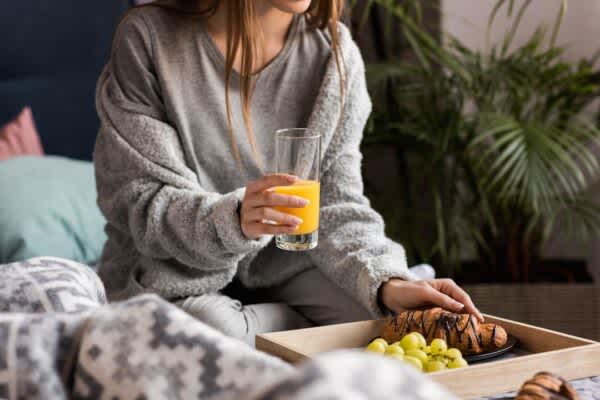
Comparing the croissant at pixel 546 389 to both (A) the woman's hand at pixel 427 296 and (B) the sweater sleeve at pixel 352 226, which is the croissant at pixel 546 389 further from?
(B) the sweater sleeve at pixel 352 226

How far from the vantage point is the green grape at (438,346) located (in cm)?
114

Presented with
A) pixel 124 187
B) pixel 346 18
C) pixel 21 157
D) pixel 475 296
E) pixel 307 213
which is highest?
pixel 346 18

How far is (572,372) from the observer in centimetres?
113

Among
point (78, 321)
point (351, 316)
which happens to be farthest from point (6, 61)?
point (78, 321)

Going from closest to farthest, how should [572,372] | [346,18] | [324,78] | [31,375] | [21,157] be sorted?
1. [31,375]
2. [572,372]
3. [324,78]
4. [346,18]
5. [21,157]

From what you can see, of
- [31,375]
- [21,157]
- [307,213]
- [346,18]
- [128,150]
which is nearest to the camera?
[31,375]

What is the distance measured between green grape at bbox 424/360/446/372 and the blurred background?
1.24m

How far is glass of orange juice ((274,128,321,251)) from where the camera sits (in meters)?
1.27

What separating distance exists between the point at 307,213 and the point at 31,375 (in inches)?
26.1

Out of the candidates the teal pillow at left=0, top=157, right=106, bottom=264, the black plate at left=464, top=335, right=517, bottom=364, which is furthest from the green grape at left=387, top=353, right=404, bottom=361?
the teal pillow at left=0, top=157, right=106, bottom=264

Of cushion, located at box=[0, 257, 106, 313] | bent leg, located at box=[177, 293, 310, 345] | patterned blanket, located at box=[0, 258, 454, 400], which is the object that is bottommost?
bent leg, located at box=[177, 293, 310, 345]

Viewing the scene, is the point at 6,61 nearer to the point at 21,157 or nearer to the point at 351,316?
the point at 21,157

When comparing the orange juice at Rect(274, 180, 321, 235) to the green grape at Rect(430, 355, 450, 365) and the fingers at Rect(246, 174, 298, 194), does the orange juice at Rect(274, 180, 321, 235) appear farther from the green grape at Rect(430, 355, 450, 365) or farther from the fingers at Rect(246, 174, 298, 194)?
the green grape at Rect(430, 355, 450, 365)

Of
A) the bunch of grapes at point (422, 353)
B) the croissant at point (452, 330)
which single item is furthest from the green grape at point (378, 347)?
the croissant at point (452, 330)
